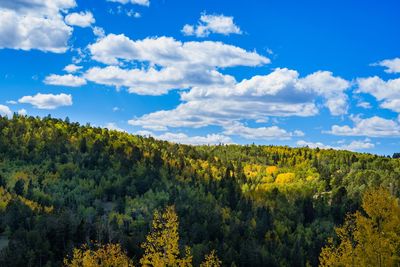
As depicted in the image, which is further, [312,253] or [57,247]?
[312,253]

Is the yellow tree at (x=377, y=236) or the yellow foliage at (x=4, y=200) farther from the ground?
the yellow tree at (x=377, y=236)

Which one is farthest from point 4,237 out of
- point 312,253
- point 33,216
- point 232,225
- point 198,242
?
point 312,253

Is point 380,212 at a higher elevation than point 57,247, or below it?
higher

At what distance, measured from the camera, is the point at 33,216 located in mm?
165500

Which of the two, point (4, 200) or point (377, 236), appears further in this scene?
point (4, 200)

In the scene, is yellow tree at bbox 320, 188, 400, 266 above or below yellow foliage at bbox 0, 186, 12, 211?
above

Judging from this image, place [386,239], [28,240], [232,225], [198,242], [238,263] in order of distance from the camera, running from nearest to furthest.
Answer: [386,239] → [28,240] → [238,263] → [198,242] → [232,225]

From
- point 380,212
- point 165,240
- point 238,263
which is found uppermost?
point 380,212

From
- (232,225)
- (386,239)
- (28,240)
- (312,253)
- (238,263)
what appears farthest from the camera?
(232,225)

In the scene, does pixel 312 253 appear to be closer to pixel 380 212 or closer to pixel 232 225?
pixel 232 225

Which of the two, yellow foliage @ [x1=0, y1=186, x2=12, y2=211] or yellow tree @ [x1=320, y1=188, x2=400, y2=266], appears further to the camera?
yellow foliage @ [x1=0, y1=186, x2=12, y2=211]

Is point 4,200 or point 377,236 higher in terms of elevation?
point 377,236

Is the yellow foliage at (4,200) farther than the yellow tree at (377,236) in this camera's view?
Yes

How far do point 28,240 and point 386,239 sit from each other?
112m
